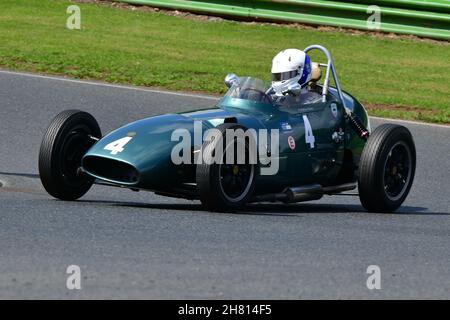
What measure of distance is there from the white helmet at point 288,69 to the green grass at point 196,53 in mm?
4783

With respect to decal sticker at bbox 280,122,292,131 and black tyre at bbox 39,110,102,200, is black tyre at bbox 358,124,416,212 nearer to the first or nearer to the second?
decal sticker at bbox 280,122,292,131

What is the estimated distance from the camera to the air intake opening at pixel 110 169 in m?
8.66

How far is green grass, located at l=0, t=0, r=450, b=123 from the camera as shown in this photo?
15.5m

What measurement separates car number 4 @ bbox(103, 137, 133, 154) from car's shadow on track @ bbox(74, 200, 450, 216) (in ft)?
2.13

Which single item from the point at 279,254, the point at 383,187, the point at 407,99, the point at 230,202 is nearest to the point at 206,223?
the point at 230,202

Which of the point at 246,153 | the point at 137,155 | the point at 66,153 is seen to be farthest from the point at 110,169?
the point at 246,153

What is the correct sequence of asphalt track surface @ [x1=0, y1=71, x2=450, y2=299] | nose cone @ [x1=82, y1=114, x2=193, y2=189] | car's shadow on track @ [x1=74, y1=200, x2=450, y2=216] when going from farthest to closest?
car's shadow on track @ [x1=74, y1=200, x2=450, y2=216], nose cone @ [x1=82, y1=114, x2=193, y2=189], asphalt track surface @ [x1=0, y1=71, x2=450, y2=299]

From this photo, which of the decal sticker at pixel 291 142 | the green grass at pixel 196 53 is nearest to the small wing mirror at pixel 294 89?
the decal sticker at pixel 291 142

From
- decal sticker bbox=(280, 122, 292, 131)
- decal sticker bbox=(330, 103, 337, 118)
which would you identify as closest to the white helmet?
decal sticker bbox=(330, 103, 337, 118)

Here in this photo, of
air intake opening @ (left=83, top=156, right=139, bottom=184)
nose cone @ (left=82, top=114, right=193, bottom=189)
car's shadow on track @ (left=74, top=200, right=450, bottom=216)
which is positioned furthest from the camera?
car's shadow on track @ (left=74, top=200, right=450, bottom=216)

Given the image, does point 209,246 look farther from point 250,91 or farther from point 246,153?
point 250,91

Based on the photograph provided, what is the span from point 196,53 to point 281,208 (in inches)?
305
